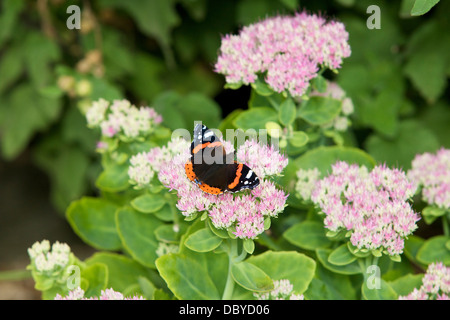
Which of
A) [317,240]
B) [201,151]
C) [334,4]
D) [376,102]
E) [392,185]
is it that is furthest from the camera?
[334,4]

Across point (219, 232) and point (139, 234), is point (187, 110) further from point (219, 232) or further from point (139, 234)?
point (219, 232)

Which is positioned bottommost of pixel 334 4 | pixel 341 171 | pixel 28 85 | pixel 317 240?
pixel 317 240

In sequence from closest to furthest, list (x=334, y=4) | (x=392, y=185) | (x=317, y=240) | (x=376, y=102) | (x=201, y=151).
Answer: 1. (x=201, y=151)
2. (x=392, y=185)
3. (x=317, y=240)
4. (x=376, y=102)
5. (x=334, y=4)

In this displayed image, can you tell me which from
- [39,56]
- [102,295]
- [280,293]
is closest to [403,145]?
[280,293]

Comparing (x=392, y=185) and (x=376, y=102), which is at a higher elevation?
(x=376, y=102)

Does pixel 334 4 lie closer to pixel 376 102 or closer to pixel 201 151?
pixel 376 102
